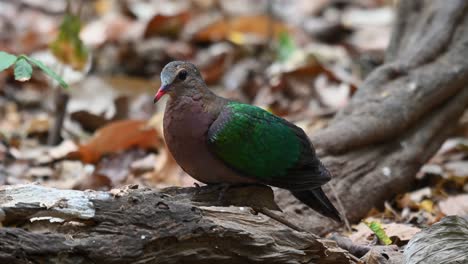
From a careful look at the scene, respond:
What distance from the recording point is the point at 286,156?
3.80 meters

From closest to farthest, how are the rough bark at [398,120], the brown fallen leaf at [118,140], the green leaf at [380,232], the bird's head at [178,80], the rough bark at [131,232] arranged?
1. the rough bark at [131,232]
2. the bird's head at [178,80]
3. the green leaf at [380,232]
4. the rough bark at [398,120]
5. the brown fallen leaf at [118,140]

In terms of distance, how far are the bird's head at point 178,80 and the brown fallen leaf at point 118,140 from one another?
6.65 ft

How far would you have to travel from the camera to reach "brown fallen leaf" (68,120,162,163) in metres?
5.68

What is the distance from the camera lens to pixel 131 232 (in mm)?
3008

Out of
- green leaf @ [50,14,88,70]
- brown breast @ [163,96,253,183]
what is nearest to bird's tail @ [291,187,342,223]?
brown breast @ [163,96,253,183]

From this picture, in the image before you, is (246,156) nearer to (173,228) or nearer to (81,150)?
(173,228)

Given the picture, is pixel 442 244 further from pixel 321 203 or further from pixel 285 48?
pixel 285 48

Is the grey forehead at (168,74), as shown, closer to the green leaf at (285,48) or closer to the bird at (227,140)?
the bird at (227,140)

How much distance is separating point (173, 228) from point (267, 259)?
1.39ft

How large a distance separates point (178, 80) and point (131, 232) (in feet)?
3.16

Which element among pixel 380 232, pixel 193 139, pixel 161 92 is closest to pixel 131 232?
pixel 193 139

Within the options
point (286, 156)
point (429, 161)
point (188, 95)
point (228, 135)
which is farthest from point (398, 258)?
point (429, 161)

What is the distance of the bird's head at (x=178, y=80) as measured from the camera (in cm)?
371

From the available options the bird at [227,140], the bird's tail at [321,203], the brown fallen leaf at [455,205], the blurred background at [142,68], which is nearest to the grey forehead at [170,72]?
the bird at [227,140]
